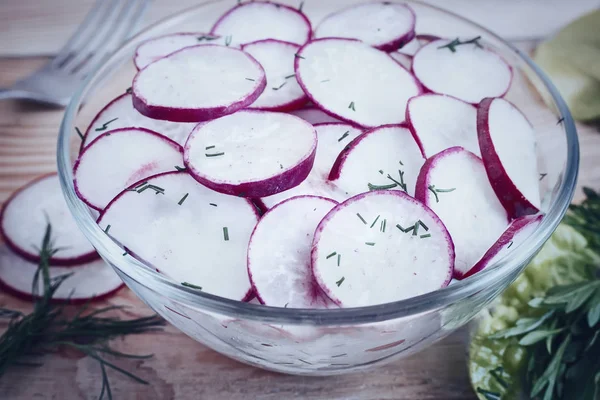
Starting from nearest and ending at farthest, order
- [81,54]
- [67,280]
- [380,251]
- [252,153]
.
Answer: [380,251] → [252,153] → [67,280] → [81,54]

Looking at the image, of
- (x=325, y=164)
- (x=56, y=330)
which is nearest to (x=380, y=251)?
(x=325, y=164)

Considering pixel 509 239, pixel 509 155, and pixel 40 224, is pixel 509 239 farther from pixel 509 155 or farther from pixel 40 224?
pixel 40 224

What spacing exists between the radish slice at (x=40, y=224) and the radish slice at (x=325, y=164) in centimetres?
63

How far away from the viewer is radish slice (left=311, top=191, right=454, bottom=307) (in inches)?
33.7

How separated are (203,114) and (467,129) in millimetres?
503

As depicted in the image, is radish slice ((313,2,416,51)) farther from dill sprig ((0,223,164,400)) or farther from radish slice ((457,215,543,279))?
dill sprig ((0,223,164,400))

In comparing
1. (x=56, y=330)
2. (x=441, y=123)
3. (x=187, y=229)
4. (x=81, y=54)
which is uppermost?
(x=441, y=123)

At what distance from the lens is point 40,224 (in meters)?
1.45

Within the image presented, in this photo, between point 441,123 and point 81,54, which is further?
point 81,54

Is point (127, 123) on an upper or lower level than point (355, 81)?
lower

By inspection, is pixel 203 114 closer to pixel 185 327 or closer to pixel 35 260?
pixel 185 327

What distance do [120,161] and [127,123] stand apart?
133mm

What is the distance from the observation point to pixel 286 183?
963mm

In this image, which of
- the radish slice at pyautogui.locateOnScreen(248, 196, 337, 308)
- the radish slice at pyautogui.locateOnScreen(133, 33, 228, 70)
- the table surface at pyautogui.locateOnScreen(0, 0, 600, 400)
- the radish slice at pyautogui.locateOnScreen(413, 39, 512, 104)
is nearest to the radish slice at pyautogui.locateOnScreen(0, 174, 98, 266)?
the table surface at pyautogui.locateOnScreen(0, 0, 600, 400)
